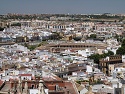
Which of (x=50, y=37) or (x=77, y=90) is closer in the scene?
(x=77, y=90)

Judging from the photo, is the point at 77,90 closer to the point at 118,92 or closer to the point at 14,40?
the point at 118,92

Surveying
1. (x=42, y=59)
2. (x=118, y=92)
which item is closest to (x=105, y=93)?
(x=118, y=92)

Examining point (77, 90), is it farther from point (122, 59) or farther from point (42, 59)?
point (122, 59)

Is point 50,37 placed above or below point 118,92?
below

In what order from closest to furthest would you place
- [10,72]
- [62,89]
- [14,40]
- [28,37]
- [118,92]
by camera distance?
[118,92]
[62,89]
[10,72]
[14,40]
[28,37]

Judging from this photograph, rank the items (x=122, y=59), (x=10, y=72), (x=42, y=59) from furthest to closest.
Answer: (x=122, y=59)
(x=42, y=59)
(x=10, y=72)

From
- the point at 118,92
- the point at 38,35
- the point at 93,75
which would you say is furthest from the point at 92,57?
the point at 38,35

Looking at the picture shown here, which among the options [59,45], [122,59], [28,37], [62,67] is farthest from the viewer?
[28,37]

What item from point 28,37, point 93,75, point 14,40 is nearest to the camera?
point 93,75

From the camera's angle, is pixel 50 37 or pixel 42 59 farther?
pixel 50 37
